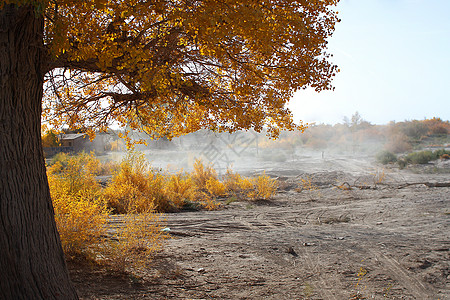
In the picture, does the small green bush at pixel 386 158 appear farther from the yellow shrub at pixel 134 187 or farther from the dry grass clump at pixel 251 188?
the yellow shrub at pixel 134 187

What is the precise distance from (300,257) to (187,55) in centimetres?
376

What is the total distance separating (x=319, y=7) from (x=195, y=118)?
9.27 feet

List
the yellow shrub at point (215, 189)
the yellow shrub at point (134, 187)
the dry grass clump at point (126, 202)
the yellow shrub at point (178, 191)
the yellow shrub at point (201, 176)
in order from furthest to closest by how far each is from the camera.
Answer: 1. the yellow shrub at point (201, 176)
2. the yellow shrub at point (215, 189)
3. the yellow shrub at point (178, 191)
4. the yellow shrub at point (134, 187)
5. the dry grass clump at point (126, 202)

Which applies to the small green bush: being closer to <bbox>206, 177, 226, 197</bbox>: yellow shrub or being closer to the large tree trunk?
<bbox>206, 177, 226, 197</bbox>: yellow shrub

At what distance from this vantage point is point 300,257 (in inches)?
229

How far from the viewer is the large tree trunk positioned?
10.3ft

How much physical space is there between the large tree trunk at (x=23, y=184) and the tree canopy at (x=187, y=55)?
302mm

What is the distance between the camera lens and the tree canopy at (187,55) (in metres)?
3.47

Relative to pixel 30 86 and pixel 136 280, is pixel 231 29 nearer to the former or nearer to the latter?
pixel 30 86

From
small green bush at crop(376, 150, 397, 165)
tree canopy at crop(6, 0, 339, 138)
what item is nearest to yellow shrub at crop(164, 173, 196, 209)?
tree canopy at crop(6, 0, 339, 138)

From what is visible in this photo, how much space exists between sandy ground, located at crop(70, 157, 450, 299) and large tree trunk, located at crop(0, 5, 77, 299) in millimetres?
916

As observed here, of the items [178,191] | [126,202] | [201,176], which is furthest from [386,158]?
[126,202]

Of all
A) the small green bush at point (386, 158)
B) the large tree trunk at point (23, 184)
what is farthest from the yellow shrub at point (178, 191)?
the small green bush at point (386, 158)

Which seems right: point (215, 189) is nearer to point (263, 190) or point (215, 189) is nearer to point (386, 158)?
point (263, 190)
